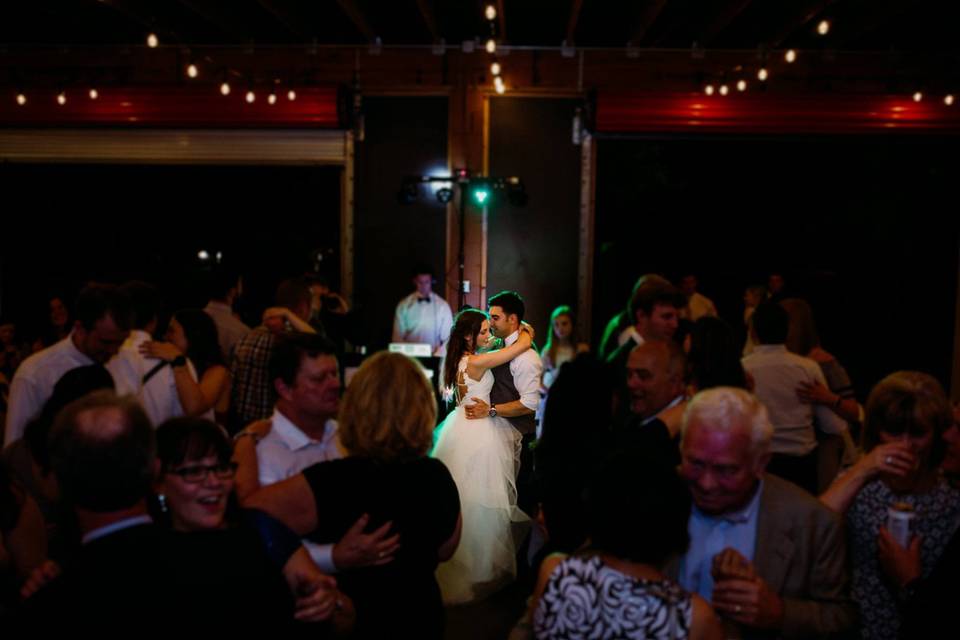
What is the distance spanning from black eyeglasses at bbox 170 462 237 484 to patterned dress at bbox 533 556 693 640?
2.54 ft

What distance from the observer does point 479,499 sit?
3957 mm

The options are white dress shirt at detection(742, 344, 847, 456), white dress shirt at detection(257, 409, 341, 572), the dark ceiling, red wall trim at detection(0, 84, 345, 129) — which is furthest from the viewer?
red wall trim at detection(0, 84, 345, 129)

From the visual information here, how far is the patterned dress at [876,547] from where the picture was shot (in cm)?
195

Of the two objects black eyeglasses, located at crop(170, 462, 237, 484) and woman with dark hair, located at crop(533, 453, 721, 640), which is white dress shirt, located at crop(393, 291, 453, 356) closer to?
black eyeglasses, located at crop(170, 462, 237, 484)

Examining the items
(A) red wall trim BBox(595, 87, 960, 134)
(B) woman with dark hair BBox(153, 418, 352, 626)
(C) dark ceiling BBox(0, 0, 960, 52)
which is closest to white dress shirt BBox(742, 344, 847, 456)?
(B) woman with dark hair BBox(153, 418, 352, 626)

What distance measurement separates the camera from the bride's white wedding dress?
3.91 meters

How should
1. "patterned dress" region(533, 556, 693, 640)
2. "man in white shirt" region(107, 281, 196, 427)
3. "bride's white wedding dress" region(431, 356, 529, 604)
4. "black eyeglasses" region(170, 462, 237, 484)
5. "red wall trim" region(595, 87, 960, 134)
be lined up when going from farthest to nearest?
"red wall trim" region(595, 87, 960, 134)
"bride's white wedding dress" region(431, 356, 529, 604)
"man in white shirt" region(107, 281, 196, 427)
"black eyeglasses" region(170, 462, 237, 484)
"patterned dress" region(533, 556, 693, 640)

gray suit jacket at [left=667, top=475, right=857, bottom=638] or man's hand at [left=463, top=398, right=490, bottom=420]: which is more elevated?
gray suit jacket at [left=667, top=475, right=857, bottom=638]

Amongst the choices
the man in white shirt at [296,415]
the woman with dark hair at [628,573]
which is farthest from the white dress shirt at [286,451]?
the woman with dark hair at [628,573]

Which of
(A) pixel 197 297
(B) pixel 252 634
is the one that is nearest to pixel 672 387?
(B) pixel 252 634

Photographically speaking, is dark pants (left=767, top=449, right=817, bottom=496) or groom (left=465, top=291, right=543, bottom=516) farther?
groom (left=465, top=291, right=543, bottom=516)

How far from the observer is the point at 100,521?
1459 mm

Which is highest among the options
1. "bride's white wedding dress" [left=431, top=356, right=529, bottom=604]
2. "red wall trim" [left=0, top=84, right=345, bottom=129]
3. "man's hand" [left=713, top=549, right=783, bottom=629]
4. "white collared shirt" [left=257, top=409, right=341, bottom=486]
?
"red wall trim" [left=0, top=84, right=345, bottom=129]

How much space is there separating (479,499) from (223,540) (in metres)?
2.59
